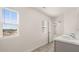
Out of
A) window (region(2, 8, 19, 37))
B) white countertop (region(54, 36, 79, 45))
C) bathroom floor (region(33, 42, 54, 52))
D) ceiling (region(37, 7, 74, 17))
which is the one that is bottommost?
bathroom floor (region(33, 42, 54, 52))

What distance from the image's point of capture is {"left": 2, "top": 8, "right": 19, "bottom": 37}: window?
1.24 metres

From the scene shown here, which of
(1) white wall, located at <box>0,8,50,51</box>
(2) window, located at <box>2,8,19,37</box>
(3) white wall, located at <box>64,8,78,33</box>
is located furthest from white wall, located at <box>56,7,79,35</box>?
(2) window, located at <box>2,8,19,37</box>

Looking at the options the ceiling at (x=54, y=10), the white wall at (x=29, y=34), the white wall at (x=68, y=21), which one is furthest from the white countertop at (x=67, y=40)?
the ceiling at (x=54, y=10)

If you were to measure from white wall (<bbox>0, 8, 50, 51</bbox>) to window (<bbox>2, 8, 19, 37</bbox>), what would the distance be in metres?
0.07

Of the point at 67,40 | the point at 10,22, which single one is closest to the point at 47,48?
the point at 67,40

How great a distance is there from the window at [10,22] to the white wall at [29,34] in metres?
0.07

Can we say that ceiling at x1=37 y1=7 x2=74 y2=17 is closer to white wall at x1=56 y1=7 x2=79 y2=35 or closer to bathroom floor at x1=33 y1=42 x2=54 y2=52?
white wall at x1=56 y1=7 x2=79 y2=35

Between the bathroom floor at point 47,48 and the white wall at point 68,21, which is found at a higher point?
the white wall at point 68,21

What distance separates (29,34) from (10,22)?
0.31 m

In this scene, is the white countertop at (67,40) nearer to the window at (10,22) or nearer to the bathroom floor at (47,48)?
the bathroom floor at (47,48)

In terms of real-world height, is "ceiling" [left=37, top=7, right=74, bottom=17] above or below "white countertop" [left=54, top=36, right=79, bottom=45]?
above

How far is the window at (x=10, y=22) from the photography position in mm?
1243

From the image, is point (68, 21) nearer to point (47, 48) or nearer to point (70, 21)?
point (70, 21)
